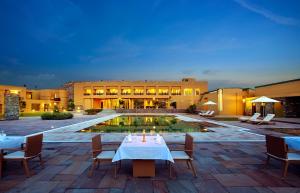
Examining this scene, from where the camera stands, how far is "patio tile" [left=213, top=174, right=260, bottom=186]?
412 centimetres

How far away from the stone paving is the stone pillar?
18300mm

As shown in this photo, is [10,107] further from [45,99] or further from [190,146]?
[45,99]

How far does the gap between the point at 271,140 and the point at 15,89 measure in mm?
57060

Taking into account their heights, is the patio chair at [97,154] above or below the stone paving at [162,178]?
above

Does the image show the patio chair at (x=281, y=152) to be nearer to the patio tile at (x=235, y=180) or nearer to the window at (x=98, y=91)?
the patio tile at (x=235, y=180)

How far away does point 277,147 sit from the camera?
480 cm

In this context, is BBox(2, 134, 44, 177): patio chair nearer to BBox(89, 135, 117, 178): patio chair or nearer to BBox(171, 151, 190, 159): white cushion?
BBox(89, 135, 117, 178): patio chair

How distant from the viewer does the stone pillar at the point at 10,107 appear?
2097cm

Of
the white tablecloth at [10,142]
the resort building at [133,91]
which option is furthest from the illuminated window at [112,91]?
the white tablecloth at [10,142]

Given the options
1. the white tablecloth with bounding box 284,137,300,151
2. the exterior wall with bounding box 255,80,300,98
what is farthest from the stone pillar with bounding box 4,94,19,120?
the exterior wall with bounding box 255,80,300,98

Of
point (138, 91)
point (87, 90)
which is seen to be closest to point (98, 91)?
point (87, 90)

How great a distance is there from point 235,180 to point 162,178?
1.49m

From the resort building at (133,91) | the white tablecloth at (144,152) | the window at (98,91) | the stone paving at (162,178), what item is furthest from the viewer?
the window at (98,91)

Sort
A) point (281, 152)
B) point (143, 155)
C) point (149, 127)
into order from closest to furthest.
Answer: point (143, 155) < point (281, 152) < point (149, 127)
